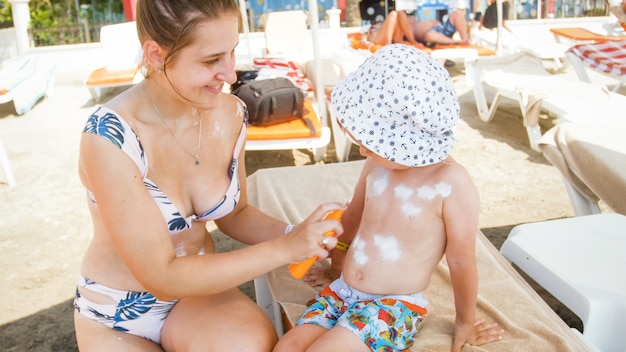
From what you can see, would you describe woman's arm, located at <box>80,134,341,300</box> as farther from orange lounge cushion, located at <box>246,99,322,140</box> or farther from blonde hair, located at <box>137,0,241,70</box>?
orange lounge cushion, located at <box>246,99,322,140</box>

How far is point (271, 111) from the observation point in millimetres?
4570

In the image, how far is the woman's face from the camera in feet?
5.05

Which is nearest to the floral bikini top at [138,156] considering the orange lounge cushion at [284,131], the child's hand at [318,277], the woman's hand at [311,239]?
the woman's hand at [311,239]

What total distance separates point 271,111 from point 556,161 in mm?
2390

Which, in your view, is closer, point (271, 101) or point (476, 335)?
point (476, 335)

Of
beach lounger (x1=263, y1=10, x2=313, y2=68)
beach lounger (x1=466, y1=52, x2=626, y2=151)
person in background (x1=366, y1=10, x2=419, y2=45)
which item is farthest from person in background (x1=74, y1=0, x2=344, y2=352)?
beach lounger (x1=263, y1=10, x2=313, y2=68)

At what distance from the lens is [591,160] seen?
2.56 m

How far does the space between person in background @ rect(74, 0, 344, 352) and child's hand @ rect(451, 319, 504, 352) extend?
1.91 ft

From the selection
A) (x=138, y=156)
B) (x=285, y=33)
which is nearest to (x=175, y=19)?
(x=138, y=156)

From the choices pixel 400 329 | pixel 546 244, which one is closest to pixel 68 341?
pixel 400 329

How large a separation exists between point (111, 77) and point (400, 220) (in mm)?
6929

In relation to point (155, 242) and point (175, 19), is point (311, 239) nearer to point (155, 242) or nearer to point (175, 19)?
point (155, 242)

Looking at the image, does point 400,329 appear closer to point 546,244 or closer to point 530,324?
point 530,324

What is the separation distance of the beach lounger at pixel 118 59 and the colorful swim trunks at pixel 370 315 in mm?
6808
